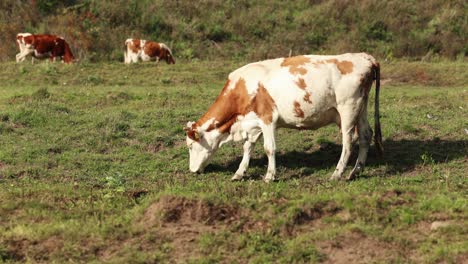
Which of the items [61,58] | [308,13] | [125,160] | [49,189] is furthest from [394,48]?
[49,189]

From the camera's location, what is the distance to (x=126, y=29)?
2978cm

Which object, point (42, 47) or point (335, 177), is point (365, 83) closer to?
point (335, 177)

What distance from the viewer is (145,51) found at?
27.5 meters

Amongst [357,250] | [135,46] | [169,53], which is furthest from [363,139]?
[135,46]

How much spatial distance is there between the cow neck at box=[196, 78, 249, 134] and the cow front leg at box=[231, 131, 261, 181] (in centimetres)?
38

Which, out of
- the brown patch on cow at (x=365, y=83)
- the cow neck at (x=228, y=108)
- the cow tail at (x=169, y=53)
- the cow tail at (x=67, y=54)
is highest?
the brown patch on cow at (x=365, y=83)

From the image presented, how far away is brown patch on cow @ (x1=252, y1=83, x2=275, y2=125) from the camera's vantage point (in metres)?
11.9

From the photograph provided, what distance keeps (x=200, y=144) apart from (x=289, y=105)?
1674 millimetres

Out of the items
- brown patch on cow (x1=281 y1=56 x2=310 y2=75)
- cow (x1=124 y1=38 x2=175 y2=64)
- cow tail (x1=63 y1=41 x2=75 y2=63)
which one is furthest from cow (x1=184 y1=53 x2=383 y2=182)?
cow (x1=124 y1=38 x2=175 y2=64)

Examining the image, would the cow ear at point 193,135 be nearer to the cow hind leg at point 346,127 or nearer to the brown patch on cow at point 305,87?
the brown patch on cow at point 305,87

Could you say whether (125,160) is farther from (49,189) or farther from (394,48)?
(394,48)

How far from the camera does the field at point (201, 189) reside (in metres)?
8.08

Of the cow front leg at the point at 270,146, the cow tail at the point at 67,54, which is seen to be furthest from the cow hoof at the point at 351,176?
the cow tail at the point at 67,54

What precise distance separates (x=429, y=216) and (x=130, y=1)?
23.7 metres
